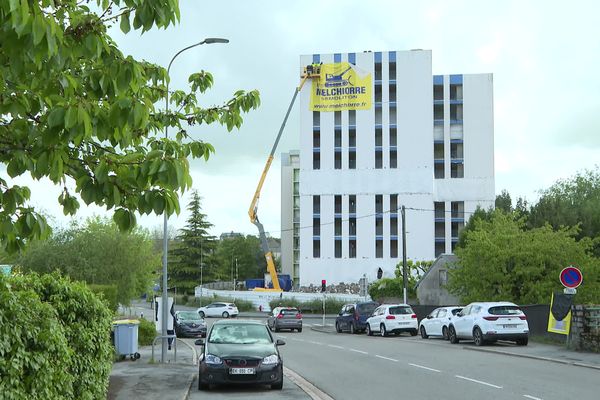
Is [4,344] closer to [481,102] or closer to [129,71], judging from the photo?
[129,71]

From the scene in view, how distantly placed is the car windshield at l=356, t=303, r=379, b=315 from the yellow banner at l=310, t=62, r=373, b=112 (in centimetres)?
4507

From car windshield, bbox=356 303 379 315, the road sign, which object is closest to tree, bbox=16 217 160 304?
car windshield, bbox=356 303 379 315

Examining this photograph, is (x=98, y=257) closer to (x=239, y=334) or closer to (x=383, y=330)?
(x=383, y=330)

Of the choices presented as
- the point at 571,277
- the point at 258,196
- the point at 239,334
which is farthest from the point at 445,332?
the point at 258,196

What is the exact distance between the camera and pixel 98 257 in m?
42.0

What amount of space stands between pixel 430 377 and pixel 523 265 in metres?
17.2

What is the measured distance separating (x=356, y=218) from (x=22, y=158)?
80.2m

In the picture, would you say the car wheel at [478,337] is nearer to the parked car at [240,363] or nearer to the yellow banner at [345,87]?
the parked car at [240,363]

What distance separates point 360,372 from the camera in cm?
1859

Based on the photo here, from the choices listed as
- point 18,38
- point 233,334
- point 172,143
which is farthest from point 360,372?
point 18,38

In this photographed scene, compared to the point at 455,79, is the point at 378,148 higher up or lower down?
lower down

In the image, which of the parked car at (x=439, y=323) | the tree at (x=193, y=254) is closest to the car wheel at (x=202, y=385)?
the parked car at (x=439, y=323)

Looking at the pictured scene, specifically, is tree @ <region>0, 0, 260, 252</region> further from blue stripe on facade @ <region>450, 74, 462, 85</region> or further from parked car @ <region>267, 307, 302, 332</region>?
blue stripe on facade @ <region>450, 74, 462, 85</region>

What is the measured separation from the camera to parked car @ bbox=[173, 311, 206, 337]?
126 ft
